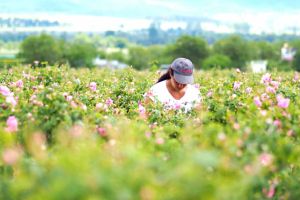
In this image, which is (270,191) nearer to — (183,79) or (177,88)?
(183,79)

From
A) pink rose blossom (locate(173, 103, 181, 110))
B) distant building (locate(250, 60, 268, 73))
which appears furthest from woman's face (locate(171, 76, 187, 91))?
distant building (locate(250, 60, 268, 73))

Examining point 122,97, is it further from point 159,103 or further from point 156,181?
point 156,181

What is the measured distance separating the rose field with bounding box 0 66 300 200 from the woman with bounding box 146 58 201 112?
53 centimetres

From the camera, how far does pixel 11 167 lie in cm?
412

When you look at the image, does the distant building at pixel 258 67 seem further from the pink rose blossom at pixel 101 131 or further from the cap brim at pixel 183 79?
the pink rose blossom at pixel 101 131

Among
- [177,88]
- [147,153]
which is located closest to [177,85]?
[177,88]

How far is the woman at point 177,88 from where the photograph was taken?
23.5 feet

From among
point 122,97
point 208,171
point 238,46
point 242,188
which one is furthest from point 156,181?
point 238,46

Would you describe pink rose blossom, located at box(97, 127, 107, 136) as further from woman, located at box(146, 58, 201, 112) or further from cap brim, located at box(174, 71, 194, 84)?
cap brim, located at box(174, 71, 194, 84)

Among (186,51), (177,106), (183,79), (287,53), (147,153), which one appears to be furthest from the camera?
(186,51)

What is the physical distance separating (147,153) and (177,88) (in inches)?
159

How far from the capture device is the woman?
715 centimetres

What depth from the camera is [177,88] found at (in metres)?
7.45

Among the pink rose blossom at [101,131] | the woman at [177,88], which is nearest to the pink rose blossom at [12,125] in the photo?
the pink rose blossom at [101,131]
